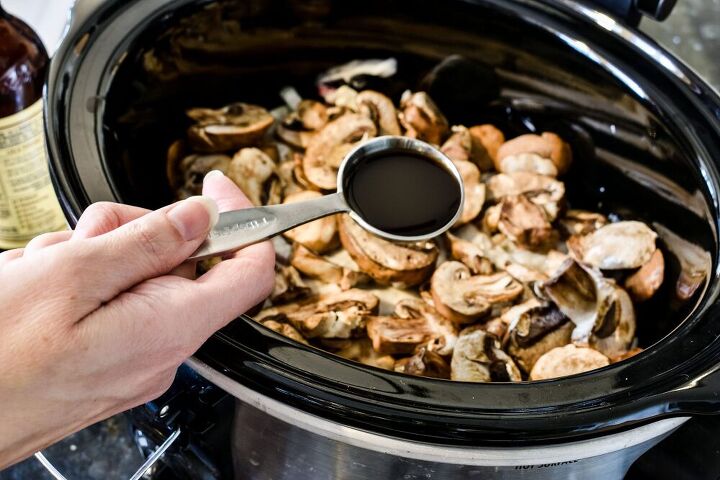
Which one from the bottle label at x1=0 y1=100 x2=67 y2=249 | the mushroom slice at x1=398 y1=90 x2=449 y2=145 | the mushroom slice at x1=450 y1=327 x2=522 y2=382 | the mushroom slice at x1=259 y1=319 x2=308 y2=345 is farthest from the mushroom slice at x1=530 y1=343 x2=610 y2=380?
the bottle label at x1=0 y1=100 x2=67 y2=249

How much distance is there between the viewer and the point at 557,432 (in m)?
0.59

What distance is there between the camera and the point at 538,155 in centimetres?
101

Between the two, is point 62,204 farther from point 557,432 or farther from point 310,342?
point 557,432

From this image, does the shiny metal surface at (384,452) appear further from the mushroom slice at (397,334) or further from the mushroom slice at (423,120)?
the mushroom slice at (423,120)

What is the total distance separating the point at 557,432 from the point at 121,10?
70cm

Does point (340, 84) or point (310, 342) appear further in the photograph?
point (340, 84)

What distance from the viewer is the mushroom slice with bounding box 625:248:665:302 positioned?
88 cm

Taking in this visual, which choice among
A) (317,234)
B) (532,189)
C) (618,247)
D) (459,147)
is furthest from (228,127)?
(618,247)

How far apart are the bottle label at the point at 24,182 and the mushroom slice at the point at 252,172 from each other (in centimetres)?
24

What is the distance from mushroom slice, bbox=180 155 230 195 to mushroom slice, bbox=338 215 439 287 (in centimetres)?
20

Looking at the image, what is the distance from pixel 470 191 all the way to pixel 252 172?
298mm

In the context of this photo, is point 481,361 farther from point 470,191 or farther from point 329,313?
point 470,191

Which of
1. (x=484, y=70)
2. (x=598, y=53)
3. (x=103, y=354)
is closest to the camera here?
(x=103, y=354)

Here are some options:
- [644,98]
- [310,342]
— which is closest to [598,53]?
[644,98]
